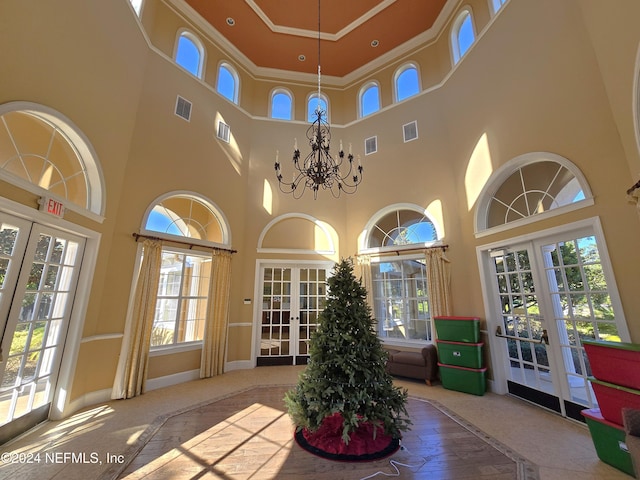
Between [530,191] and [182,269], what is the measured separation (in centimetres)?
580

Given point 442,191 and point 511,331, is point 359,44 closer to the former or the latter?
point 442,191

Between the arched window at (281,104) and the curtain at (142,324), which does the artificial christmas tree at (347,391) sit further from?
the arched window at (281,104)

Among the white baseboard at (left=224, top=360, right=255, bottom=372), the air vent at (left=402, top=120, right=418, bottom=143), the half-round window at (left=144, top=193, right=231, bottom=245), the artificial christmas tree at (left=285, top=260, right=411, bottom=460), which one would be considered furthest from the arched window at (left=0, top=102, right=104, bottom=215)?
the air vent at (left=402, top=120, right=418, bottom=143)

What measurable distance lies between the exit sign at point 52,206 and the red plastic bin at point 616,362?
5.69 m

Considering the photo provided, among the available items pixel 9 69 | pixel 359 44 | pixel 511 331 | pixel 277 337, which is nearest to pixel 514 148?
pixel 511 331

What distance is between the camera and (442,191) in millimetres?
5410

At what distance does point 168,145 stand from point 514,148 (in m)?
5.74

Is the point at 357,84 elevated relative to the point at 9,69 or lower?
elevated

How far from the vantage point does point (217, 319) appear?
523 cm

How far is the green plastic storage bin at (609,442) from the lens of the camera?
2289 mm

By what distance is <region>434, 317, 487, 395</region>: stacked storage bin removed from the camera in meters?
4.16

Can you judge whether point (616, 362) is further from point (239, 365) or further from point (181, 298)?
point (181, 298)

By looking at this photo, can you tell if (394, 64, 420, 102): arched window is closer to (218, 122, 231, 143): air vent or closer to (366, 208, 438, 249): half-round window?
(366, 208, 438, 249): half-round window

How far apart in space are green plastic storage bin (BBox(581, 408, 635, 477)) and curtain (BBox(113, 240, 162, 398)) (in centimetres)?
552
